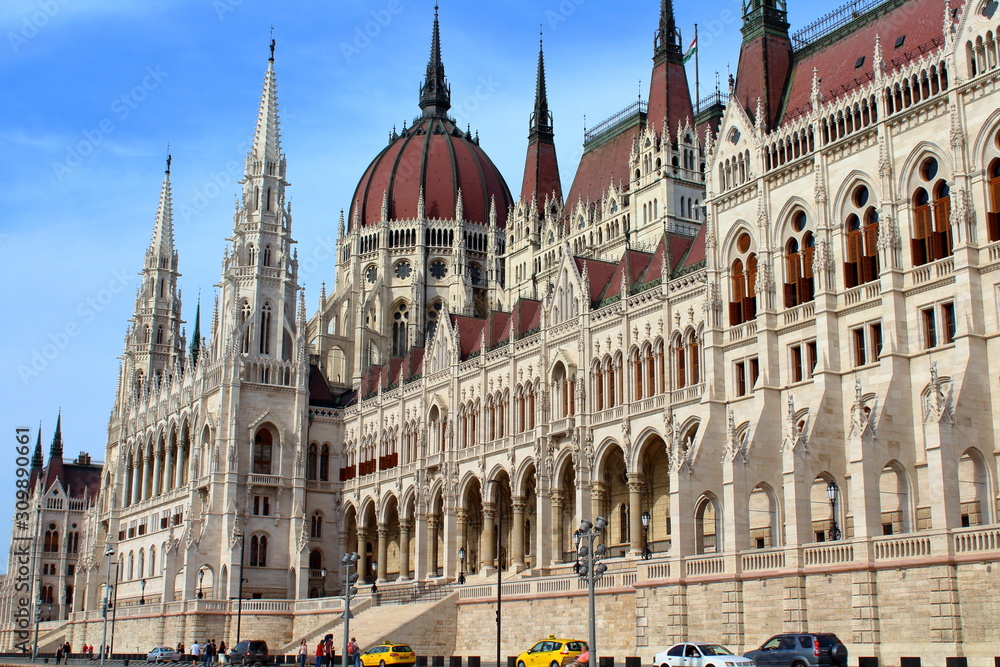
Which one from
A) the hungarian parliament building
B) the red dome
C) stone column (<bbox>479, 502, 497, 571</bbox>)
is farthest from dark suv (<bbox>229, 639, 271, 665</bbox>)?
the red dome

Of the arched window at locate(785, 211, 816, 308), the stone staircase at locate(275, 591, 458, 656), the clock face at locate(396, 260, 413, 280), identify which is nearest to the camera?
the arched window at locate(785, 211, 816, 308)

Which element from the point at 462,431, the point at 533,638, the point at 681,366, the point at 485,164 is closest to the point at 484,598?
the point at 533,638

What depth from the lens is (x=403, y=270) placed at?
316ft

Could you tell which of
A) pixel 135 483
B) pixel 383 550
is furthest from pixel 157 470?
pixel 383 550

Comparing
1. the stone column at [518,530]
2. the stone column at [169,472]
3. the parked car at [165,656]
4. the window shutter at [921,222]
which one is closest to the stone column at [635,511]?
the stone column at [518,530]

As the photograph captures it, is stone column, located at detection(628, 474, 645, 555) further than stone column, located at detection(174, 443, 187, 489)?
No

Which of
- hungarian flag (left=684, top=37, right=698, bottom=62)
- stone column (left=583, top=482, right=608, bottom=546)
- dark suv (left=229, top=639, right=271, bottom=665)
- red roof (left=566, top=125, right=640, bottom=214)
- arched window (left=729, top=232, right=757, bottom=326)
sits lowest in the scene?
dark suv (left=229, top=639, right=271, bottom=665)

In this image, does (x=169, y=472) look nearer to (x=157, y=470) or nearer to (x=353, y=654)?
(x=157, y=470)

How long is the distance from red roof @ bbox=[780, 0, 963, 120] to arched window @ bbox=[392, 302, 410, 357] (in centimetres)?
4950

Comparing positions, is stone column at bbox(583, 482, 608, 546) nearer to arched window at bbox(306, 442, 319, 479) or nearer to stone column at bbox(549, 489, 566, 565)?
stone column at bbox(549, 489, 566, 565)

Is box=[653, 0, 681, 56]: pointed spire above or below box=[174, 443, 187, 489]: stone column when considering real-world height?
above

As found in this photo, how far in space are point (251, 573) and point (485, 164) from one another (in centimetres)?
4170

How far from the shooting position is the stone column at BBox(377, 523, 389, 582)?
249ft

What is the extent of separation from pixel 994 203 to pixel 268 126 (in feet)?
190
